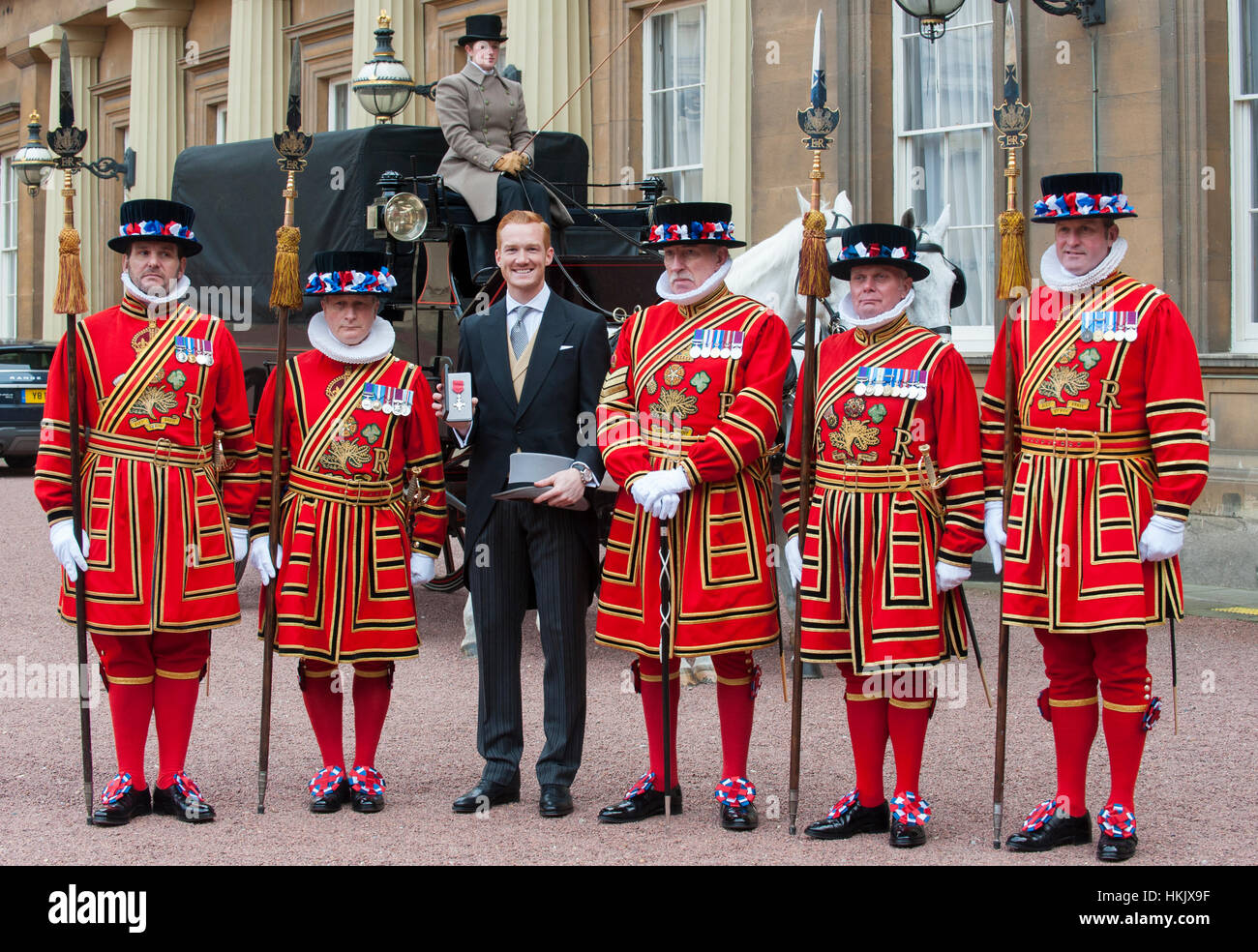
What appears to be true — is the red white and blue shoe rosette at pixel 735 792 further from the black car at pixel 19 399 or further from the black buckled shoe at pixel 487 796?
the black car at pixel 19 399

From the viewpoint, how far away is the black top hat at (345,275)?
4.98 meters

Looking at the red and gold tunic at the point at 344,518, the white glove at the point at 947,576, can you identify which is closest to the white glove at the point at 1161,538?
the white glove at the point at 947,576

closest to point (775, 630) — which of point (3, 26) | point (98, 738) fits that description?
point (98, 738)

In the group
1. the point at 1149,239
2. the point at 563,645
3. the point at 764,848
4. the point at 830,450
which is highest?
the point at 1149,239

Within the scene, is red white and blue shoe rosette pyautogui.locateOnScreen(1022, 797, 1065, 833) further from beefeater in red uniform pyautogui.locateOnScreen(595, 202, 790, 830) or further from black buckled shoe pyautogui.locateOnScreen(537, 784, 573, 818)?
black buckled shoe pyautogui.locateOnScreen(537, 784, 573, 818)

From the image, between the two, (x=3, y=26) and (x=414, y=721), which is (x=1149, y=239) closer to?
(x=414, y=721)

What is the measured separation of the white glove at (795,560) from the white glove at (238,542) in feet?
5.73

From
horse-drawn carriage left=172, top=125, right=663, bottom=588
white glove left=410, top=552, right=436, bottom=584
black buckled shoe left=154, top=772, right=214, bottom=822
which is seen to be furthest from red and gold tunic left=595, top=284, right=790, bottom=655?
horse-drawn carriage left=172, top=125, right=663, bottom=588

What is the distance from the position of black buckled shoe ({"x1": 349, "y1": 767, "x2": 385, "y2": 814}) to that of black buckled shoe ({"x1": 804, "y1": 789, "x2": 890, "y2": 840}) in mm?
1357

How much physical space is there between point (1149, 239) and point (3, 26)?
22074 millimetres

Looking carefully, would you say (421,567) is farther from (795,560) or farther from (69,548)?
(795,560)

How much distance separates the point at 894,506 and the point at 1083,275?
0.85 m

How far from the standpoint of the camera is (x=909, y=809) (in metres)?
4.56

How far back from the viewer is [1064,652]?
4566mm
